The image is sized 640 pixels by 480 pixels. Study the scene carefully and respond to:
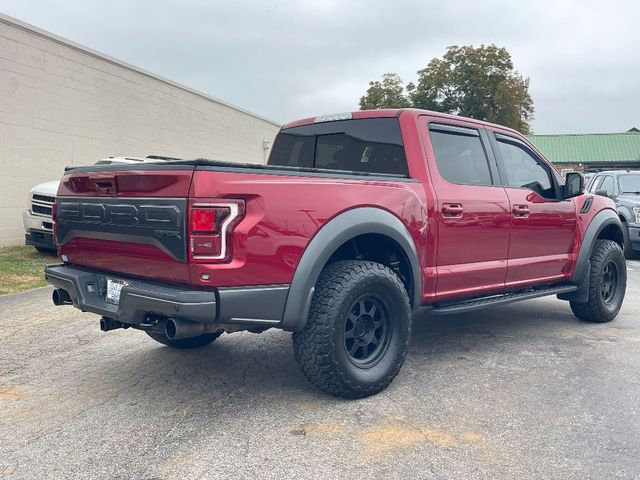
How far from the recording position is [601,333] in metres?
5.38

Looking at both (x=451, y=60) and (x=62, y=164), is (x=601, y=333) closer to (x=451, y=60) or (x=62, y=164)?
(x=62, y=164)

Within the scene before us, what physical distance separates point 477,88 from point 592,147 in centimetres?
1002

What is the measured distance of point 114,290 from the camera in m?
3.41

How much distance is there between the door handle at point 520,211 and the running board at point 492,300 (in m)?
0.69

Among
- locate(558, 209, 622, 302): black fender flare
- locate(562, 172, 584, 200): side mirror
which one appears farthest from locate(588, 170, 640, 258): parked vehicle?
locate(562, 172, 584, 200): side mirror

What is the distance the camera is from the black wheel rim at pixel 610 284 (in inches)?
234

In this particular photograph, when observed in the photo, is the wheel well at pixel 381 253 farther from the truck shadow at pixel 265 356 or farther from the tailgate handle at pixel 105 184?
the tailgate handle at pixel 105 184

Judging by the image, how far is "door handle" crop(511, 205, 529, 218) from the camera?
470cm

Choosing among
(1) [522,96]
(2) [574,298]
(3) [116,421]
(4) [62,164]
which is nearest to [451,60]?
(1) [522,96]

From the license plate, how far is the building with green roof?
129 ft

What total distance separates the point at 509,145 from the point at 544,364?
1.96 metres

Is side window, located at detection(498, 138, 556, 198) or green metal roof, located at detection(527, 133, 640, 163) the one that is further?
green metal roof, located at detection(527, 133, 640, 163)

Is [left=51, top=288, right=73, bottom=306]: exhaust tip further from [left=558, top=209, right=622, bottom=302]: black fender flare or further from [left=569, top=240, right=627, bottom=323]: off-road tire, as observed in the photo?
[left=569, top=240, right=627, bottom=323]: off-road tire

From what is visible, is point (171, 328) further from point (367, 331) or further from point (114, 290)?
point (367, 331)
